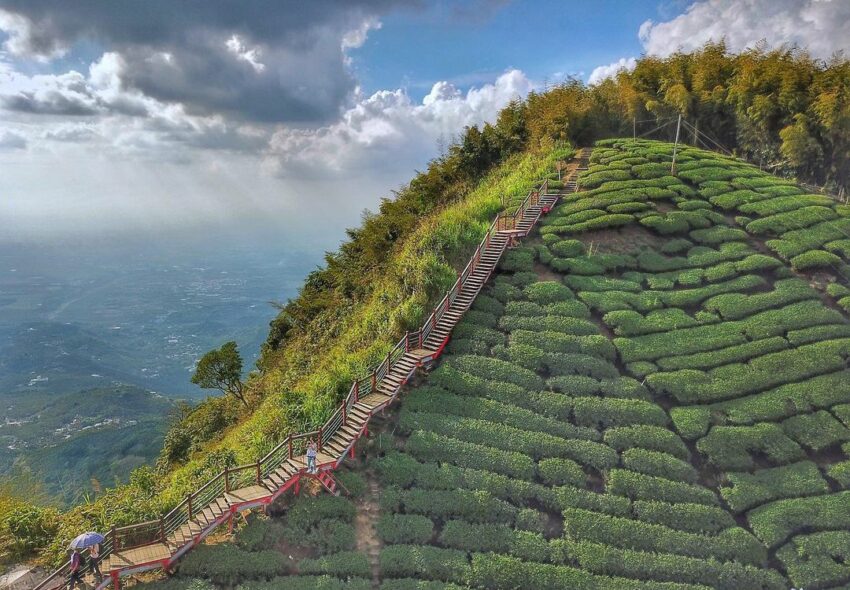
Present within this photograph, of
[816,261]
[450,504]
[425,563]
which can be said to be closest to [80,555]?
[425,563]

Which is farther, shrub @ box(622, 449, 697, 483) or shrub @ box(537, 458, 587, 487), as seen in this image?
shrub @ box(622, 449, 697, 483)

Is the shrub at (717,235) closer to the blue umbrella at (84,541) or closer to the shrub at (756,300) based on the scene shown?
the shrub at (756,300)

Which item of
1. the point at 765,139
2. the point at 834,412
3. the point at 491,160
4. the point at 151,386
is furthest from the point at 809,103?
the point at 151,386

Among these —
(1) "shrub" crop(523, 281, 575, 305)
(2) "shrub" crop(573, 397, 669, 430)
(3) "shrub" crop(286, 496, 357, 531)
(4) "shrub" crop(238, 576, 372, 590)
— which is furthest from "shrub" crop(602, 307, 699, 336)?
(4) "shrub" crop(238, 576, 372, 590)

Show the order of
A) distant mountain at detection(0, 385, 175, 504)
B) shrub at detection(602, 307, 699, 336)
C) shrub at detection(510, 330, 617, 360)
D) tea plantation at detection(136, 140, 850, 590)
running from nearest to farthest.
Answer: tea plantation at detection(136, 140, 850, 590) < shrub at detection(510, 330, 617, 360) < shrub at detection(602, 307, 699, 336) < distant mountain at detection(0, 385, 175, 504)

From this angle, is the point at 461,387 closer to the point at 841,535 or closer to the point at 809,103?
the point at 841,535

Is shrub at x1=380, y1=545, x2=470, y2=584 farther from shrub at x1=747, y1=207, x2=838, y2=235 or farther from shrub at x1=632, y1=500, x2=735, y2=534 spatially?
shrub at x1=747, y1=207, x2=838, y2=235
